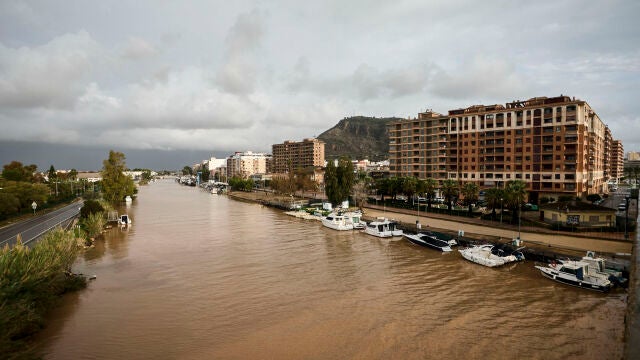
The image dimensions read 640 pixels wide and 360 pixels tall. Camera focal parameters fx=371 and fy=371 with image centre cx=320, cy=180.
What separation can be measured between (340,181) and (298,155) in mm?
109237

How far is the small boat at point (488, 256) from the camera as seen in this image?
31.9 metres

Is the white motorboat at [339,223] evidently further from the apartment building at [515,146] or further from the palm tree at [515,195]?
the apartment building at [515,146]

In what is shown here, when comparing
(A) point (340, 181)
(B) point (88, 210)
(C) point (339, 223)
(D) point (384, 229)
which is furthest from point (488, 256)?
(B) point (88, 210)

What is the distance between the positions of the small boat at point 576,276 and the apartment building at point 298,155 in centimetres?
13502

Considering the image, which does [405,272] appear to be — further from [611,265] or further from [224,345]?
[224,345]

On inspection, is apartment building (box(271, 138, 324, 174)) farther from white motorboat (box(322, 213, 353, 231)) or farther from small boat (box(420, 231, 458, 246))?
small boat (box(420, 231, 458, 246))

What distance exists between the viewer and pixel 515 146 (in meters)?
69.1

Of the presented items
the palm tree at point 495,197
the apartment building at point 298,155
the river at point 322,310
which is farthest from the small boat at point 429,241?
the apartment building at point 298,155

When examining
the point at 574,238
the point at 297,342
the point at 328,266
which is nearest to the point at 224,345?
the point at 297,342

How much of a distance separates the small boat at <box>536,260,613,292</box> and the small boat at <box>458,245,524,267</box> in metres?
3.43

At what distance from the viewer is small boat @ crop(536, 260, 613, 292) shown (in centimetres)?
2548

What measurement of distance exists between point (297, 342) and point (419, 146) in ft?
241

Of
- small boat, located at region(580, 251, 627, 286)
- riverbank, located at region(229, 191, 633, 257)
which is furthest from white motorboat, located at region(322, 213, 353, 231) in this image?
small boat, located at region(580, 251, 627, 286)

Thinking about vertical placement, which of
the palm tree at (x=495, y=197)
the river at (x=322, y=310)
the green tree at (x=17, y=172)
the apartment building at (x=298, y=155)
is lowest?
the river at (x=322, y=310)
